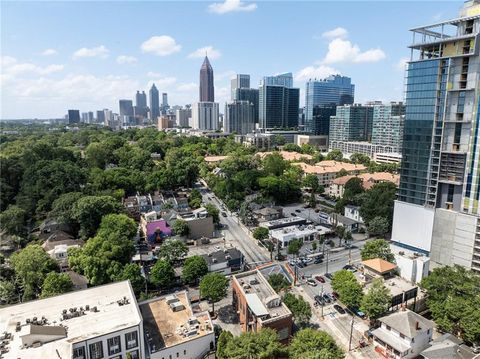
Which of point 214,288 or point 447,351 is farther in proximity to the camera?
point 214,288

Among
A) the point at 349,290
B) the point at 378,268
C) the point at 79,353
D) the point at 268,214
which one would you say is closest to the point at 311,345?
the point at 349,290

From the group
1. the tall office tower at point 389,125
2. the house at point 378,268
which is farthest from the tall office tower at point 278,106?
the house at point 378,268

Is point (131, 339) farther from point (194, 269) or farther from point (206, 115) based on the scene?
point (206, 115)

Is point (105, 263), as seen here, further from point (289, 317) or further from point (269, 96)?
point (269, 96)

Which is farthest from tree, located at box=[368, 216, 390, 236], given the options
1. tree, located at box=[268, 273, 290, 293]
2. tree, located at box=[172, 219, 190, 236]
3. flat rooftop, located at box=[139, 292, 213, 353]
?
flat rooftop, located at box=[139, 292, 213, 353]

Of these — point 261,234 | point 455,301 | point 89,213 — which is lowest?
point 261,234

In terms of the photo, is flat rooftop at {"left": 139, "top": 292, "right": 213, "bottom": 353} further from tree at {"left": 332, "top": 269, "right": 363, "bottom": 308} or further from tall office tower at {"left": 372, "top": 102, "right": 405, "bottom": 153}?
tall office tower at {"left": 372, "top": 102, "right": 405, "bottom": 153}
